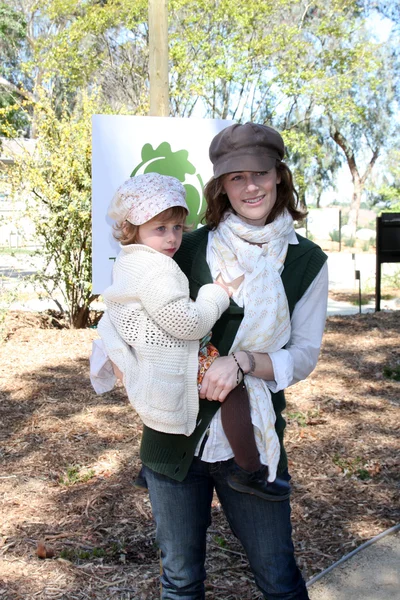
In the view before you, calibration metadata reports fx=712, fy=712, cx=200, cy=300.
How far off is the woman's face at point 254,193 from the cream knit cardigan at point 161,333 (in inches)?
10.3

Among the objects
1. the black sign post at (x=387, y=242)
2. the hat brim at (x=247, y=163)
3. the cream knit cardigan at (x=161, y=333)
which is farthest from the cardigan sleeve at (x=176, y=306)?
the black sign post at (x=387, y=242)

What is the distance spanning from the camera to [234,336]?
2104 millimetres

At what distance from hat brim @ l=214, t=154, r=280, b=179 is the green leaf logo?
142 cm

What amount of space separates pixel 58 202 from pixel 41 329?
1.53 m

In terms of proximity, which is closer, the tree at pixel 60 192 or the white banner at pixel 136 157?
the white banner at pixel 136 157

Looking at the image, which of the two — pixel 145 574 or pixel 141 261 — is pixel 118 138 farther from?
pixel 145 574

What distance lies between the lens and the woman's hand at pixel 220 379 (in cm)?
196

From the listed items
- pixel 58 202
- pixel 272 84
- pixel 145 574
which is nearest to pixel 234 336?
pixel 145 574

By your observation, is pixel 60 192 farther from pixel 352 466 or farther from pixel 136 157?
pixel 352 466

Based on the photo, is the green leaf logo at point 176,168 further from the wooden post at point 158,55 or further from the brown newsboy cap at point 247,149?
the brown newsboy cap at point 247,149

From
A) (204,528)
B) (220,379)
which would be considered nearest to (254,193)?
(220,379)

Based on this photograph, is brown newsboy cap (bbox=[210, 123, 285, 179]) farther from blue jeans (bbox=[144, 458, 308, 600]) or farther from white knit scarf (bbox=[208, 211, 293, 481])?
blue jeans (bbox=[144, 458, 308, 600])

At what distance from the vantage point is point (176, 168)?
364 centimetres

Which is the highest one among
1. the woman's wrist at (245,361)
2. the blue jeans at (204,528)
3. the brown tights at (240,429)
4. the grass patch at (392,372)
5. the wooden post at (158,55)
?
the wooden post at (158,55)
